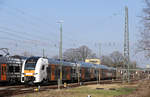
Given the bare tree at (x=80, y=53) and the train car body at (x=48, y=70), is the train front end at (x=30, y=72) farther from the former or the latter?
the bare tree at (x=80, y=53)

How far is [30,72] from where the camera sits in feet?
102

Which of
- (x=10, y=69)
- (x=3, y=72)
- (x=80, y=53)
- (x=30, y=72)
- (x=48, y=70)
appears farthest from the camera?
(x=80, y=53)

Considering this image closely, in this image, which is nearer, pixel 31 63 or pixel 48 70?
pixel 31 63

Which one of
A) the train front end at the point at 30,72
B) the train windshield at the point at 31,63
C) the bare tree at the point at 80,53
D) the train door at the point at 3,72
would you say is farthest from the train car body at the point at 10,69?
the bare tree at the point at 80,53

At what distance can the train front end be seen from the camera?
102ft

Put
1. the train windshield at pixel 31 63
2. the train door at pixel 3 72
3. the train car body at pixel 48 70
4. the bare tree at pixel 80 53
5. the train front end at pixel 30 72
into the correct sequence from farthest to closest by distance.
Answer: the bare tree at pixel 80 53, the train windshield at pixel 31 63, the train car body at pixel 48 70, the train front end at pixel 30 72, the train door at pixel 3 72

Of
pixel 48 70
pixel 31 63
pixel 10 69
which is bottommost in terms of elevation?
pixel 48 70

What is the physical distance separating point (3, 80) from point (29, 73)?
308cm

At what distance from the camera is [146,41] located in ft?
67.9

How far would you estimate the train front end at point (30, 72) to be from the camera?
31.0 m

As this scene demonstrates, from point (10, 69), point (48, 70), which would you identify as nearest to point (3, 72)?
point (10, 69)

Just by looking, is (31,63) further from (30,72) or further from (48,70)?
→ (48,70)

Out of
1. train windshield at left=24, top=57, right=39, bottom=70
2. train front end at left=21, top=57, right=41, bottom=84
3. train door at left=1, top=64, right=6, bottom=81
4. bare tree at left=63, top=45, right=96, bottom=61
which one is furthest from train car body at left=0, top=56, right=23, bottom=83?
bare tree at left=63, top=45, right=96, bottom=61

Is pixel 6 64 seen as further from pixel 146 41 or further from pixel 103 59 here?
pixel 103 59
